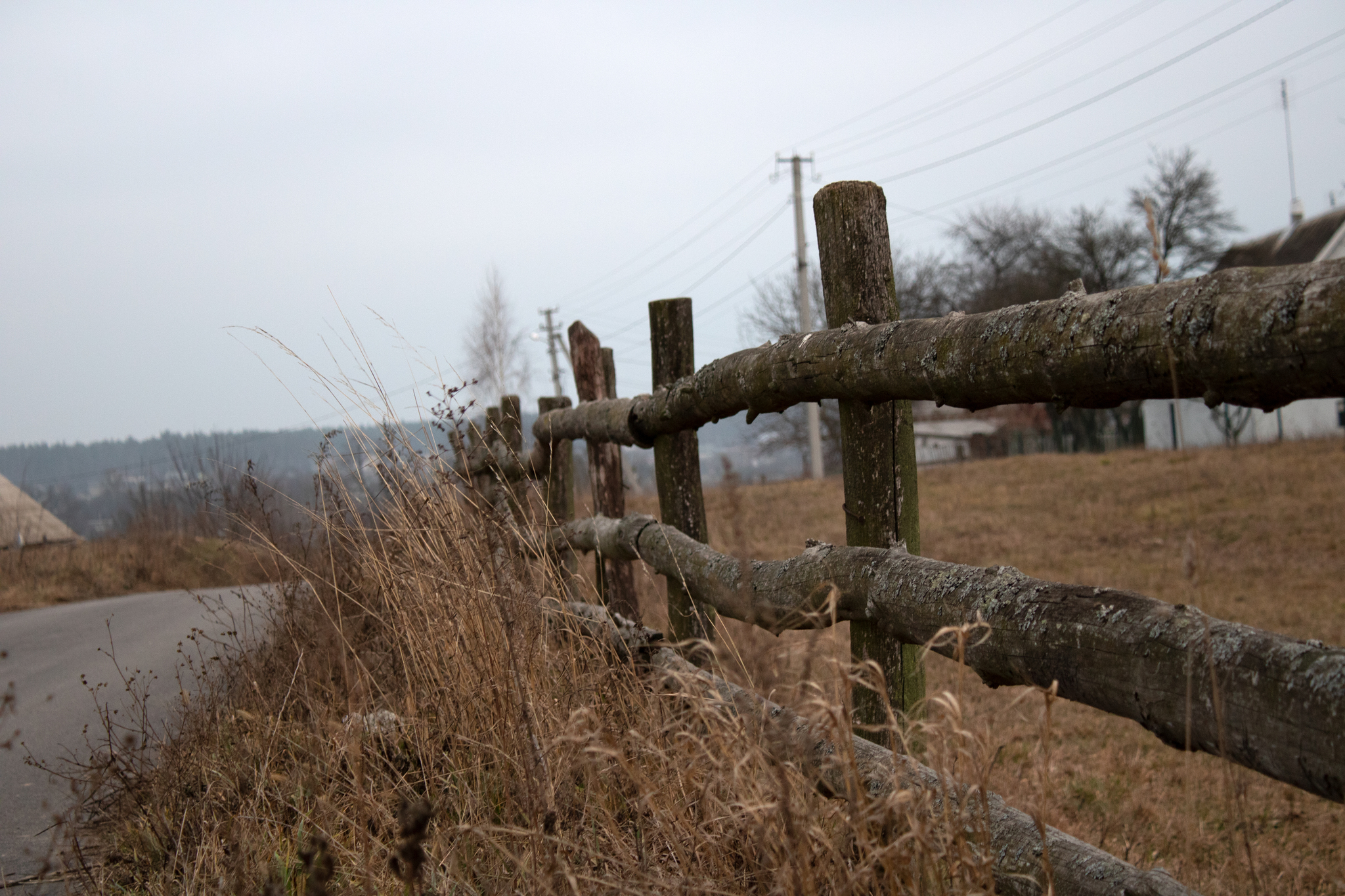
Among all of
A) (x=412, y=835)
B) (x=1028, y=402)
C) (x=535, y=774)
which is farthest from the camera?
(x=535, y=774)

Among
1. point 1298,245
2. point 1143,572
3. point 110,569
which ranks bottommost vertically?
point 1143,572

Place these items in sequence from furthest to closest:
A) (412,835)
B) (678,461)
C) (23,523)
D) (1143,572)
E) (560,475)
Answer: (23,523)
(1143,572)
(560,475)
(678,461)
(412,835)

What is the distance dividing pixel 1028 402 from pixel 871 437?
67 cm

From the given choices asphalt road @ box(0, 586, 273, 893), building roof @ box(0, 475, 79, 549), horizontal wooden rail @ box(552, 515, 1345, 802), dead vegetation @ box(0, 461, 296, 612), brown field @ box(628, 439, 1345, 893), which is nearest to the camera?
horizontal wooden rail @ box(552, 515, 1345, 802)

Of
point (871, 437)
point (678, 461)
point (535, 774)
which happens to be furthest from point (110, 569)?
point (871, 437)

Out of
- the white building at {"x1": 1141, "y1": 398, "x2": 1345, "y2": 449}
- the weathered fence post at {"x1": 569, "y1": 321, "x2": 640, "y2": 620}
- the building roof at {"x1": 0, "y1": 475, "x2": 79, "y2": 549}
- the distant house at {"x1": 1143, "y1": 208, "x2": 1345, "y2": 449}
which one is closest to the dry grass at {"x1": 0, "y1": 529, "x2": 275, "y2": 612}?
the building roof at {"x1": 0, "y1": 475, "x2": 79, "y2": 549}

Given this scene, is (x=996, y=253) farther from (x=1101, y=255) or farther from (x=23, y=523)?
(x=23, y=523)

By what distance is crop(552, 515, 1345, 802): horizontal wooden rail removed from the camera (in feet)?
3.59

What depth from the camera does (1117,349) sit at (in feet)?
4.35

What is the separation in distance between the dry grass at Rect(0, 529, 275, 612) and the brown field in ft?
20.8

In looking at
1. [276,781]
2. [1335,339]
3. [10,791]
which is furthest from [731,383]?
[10,791]

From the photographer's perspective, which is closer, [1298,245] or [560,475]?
[560,475]

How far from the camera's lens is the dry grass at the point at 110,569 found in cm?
1133

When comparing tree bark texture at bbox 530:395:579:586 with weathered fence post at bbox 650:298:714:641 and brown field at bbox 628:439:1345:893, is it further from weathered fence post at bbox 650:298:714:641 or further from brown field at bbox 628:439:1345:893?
weathered fence post at bbox 650:298:714:641
